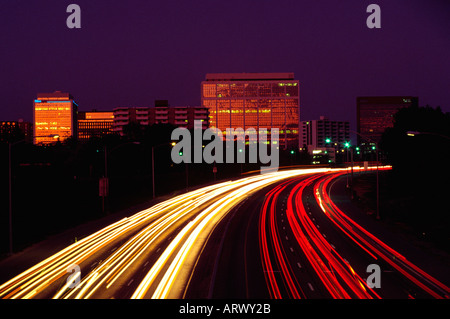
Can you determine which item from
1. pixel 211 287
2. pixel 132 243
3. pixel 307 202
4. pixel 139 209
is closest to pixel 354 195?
pixel 307 202

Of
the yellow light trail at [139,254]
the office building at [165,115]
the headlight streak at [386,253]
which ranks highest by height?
the office building at [165,115]

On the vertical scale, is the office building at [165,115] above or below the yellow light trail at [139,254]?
above

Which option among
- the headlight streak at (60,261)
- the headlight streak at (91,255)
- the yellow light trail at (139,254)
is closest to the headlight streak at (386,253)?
the yellow light trail at (139,254)

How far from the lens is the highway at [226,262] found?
1661cm


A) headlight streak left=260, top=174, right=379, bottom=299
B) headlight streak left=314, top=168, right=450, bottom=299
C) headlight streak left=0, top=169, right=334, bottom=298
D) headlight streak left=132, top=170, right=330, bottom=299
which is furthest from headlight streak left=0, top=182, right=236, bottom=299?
headlight streak left=314, top=168, right=450, bottom=299

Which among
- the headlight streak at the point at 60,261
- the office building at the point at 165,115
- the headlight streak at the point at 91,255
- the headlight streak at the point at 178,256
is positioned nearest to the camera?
the headlight streak at the point at 178,256

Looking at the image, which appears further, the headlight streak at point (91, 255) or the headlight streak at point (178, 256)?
the headlight streak at point (91, 255)

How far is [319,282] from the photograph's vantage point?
1780 cm

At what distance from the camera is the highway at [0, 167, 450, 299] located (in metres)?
16.6

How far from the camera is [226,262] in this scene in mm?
21703

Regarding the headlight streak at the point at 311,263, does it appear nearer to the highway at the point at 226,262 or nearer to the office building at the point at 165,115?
the highway at the point at 226,262
